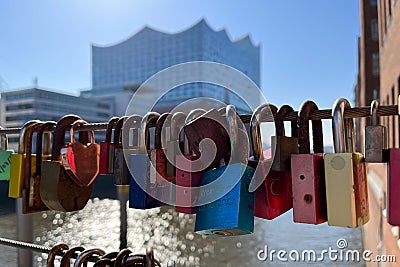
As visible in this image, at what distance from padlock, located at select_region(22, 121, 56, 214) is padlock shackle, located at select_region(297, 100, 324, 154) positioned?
55cm

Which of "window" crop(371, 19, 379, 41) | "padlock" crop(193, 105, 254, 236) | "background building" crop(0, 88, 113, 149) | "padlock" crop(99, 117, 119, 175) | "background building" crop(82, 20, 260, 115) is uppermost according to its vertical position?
"background building" crop(82, 20, 260, 115)

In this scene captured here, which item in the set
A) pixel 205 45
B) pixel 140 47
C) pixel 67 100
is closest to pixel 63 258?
pixel 67 100

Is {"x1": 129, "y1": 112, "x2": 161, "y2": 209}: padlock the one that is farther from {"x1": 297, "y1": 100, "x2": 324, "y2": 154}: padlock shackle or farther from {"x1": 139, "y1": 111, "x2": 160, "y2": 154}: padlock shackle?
{"x1": 297, "y1": 100, "x2": 324, "y2": 154}: padlock shackle

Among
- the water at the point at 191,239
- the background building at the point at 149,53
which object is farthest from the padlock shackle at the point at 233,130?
the background building at the point at 149,53

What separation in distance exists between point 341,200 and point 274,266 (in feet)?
29.8

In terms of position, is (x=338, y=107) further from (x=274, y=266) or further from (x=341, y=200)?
(x=274, y=266)

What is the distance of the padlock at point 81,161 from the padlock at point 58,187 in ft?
0.04

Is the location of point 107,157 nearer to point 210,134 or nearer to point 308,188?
point 210,134

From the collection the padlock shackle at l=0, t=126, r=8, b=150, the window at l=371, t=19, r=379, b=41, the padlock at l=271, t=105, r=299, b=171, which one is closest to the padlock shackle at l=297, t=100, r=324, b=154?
the padlock at l=271, t=105, r=299, b=171

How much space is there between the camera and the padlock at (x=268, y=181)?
67 centimetres

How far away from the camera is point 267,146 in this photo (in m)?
0.71

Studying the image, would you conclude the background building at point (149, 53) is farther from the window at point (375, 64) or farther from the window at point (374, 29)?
the window at point (375, 64)

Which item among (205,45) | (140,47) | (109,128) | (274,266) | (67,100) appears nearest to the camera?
(109,128)

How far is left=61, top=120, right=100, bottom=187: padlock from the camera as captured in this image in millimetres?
854
